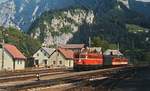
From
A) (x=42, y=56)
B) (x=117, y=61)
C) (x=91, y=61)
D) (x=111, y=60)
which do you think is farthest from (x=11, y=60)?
(x=42, y=56)

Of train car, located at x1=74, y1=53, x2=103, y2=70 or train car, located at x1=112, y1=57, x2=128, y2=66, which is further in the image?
train car, located at x1=112, y1=57, x2=128, y2=66

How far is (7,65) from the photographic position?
95188 mm

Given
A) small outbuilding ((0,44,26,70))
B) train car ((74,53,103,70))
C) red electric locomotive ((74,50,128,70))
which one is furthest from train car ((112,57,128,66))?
small outbuilding ((0,44,26,70))

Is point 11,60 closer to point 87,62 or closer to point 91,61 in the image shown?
point 91,61

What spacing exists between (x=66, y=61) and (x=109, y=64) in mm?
43970

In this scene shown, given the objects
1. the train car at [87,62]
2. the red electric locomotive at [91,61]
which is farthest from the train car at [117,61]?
the train car at [87,62]

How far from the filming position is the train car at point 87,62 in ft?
252

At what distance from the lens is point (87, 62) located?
259 ft

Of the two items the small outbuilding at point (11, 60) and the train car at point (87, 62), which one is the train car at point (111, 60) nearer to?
the train car at point (87, 62)

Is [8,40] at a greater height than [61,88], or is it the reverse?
[8,40]

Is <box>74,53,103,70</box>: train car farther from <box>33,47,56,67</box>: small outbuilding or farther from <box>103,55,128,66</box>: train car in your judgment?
<box>33,47,56,67</box>: small outbuilding

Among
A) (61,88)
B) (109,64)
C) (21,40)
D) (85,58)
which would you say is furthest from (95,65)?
(21,40)

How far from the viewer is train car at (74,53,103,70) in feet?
252

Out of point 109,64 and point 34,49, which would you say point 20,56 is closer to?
point 109,64
